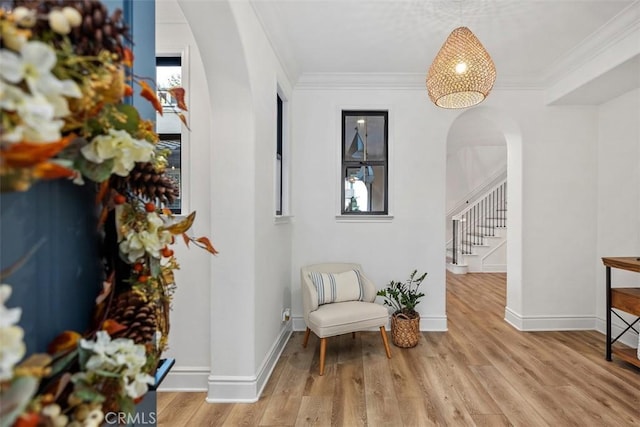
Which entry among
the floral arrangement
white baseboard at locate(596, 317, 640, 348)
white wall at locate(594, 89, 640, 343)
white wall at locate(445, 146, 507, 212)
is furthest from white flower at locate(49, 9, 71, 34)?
white wall at locate(445, 146, 507, 212)

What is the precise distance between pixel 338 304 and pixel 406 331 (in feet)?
2.34

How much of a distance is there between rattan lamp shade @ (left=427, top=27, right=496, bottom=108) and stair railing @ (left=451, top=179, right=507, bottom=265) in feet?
16.9

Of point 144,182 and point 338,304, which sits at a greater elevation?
point 144,182

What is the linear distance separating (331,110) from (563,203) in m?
2.71

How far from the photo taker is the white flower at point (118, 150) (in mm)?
586

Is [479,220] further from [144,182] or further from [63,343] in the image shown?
[63,343]

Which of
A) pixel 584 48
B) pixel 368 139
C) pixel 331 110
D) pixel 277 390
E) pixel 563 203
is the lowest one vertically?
pixel 277 390

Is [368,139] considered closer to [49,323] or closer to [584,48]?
[584,48]

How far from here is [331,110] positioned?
142 inches

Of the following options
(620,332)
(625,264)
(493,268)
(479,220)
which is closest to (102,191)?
(625,264)

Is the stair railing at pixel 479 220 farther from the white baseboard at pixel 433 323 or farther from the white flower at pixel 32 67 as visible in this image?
the white flower at pixel 32 67

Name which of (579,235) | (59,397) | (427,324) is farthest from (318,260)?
(59,397)

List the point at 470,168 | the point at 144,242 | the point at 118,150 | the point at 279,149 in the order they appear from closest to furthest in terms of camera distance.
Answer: the point at 118,150 < the point at 144,242 < the point at 279,149 < the point at 470,168

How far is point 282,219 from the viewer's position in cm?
303
